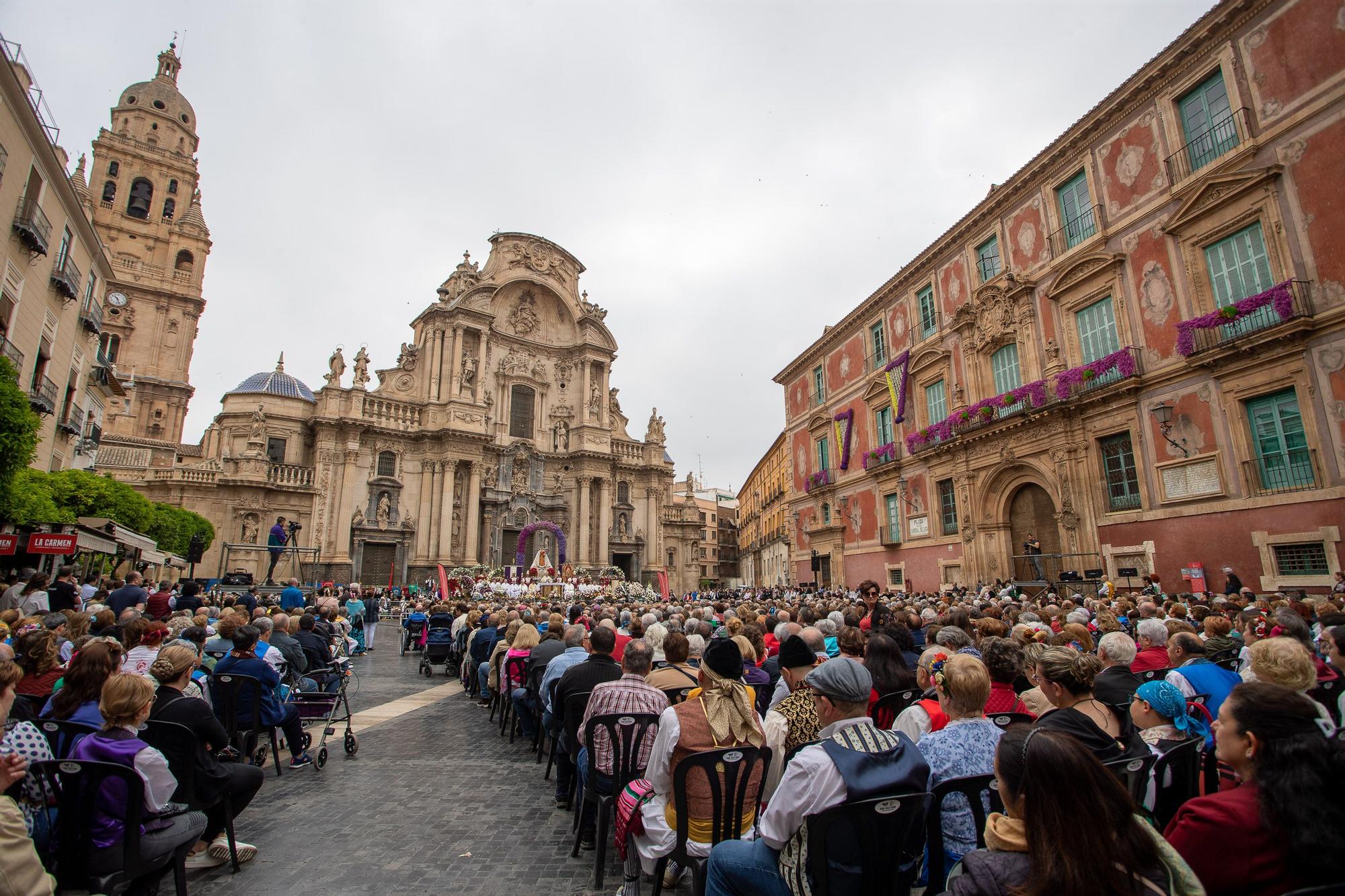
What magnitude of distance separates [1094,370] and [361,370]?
30918 millimetres

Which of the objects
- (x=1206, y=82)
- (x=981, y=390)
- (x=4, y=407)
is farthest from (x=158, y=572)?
(x=1206, y=82)

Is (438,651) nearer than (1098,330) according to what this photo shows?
Yes

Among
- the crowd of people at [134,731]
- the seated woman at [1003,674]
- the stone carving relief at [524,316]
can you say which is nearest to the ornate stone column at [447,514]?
the stone carving relief at [524,316]

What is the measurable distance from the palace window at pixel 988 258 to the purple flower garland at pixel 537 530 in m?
23.1

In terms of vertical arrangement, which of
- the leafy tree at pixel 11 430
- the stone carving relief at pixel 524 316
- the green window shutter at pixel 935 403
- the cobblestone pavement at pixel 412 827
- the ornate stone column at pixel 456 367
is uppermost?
the stone carving relief at pixel 524 316

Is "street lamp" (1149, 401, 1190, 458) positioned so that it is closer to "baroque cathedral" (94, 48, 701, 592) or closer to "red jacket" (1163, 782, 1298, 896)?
"red jacket" (1163, 782, 1298, 896)

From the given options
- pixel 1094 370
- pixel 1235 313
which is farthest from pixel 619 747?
pixel 1094 370

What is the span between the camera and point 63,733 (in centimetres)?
375

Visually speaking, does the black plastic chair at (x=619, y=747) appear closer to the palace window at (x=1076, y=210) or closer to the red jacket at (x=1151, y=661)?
the red jacket at (x=1151, y=661)

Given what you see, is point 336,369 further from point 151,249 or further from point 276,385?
point 151,249

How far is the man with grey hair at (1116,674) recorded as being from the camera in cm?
423

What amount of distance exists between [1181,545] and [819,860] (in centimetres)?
1530

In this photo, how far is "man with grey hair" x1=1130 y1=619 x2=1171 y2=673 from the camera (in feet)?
17.4

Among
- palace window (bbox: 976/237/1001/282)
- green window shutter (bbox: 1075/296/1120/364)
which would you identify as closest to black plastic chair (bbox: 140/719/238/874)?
green window shutter (bbox: 1075/296/1120/364)
